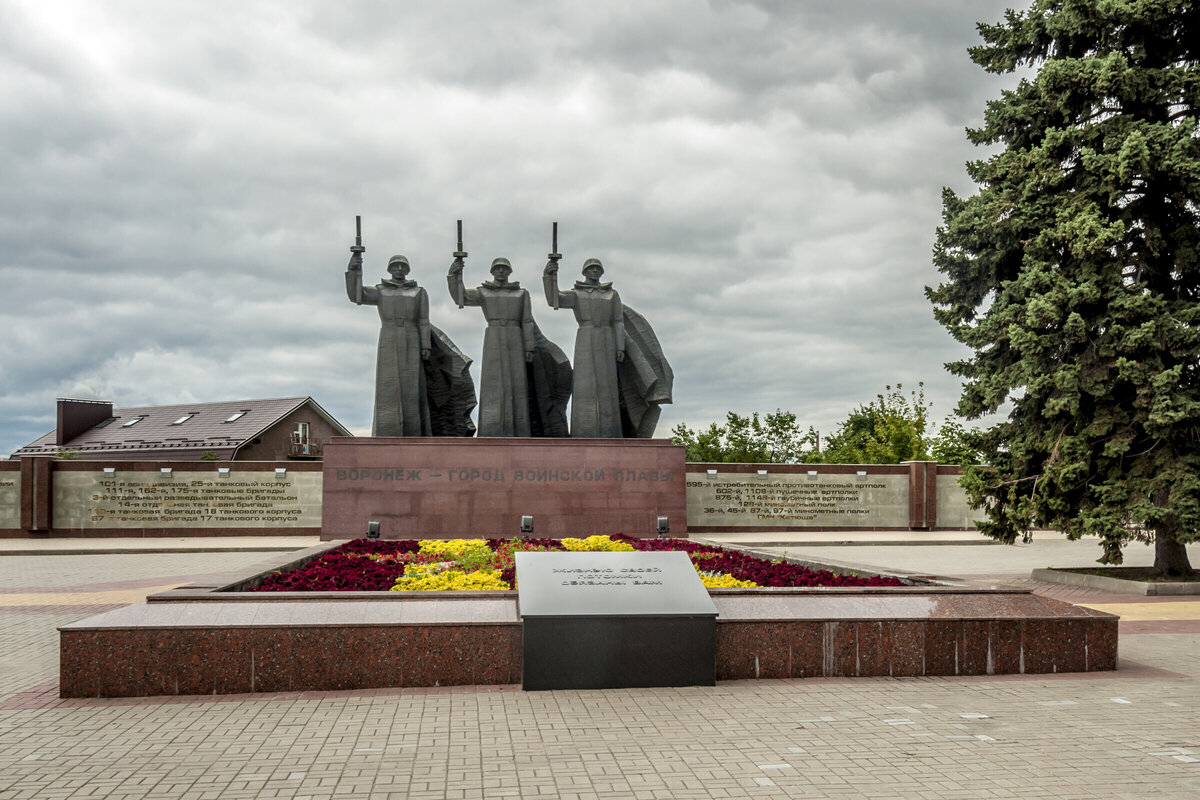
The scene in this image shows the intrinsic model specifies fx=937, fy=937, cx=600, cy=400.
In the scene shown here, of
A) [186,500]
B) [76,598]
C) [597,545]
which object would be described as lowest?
[76,598]

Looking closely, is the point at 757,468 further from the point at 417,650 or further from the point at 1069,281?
the point at 417,650

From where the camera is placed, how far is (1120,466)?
40.0 ft

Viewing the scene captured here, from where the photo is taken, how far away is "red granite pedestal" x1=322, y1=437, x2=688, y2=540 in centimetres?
1631

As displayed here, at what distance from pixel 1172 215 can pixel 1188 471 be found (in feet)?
11.9

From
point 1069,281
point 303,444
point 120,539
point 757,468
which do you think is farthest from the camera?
point 303,444

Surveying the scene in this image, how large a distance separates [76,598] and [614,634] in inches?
318

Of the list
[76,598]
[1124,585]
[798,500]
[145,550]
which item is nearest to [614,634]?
[76,598]

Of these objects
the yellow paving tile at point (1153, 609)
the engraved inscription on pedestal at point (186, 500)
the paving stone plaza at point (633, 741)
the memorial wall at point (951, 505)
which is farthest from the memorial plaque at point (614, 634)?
the memorial wall at point (951, 505)

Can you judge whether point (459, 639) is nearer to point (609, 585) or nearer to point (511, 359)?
point (609, 585)

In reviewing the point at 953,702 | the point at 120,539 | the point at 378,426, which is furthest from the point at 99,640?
the point at 120,539

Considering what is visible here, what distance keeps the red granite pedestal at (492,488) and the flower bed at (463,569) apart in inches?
163

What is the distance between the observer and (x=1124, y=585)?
473 inches

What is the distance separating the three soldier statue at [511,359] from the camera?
1731 cm

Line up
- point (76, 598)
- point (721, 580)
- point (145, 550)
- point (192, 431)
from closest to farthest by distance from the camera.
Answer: point (721, 580)
point (76, 598)
point (145, 550)
point (192, 431)
